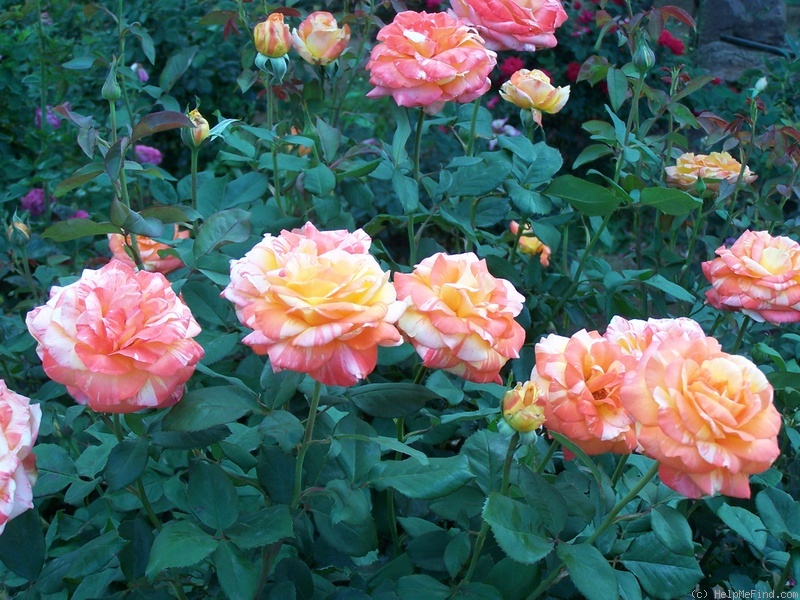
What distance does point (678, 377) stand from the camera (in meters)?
0.58

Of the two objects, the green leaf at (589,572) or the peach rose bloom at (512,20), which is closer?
the green leaf at (589,572)

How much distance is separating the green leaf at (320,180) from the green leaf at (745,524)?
0.66 m

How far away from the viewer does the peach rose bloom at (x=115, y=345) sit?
0.61 m

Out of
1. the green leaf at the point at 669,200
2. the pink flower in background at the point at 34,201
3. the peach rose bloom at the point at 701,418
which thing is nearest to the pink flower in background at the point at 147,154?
the pink flower in background at the point at 34,201

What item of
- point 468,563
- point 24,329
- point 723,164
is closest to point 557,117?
point 723,164

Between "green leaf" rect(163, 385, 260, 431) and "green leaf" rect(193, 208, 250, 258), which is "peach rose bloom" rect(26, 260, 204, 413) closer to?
"green leaf" rect(163, 385, 260, 431)

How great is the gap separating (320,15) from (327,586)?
2.83 feet

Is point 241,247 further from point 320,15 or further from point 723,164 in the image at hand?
point 723,164

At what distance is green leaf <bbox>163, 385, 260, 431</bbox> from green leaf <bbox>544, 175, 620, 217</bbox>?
1.98 feet

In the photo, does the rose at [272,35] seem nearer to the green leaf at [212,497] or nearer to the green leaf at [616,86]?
the green leaf at [616,86]

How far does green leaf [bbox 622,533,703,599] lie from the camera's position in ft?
2.47

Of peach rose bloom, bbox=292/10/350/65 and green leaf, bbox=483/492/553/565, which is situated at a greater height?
peach rose bloom, bbox=292/10/350/65

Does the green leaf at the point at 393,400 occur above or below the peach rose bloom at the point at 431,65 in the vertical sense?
below

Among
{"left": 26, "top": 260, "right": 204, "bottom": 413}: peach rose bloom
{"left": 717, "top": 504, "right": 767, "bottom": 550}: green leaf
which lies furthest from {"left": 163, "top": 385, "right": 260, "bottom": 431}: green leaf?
{"left": 717, "top": 504, "right": 767, "bottom": 550}: green leaf
